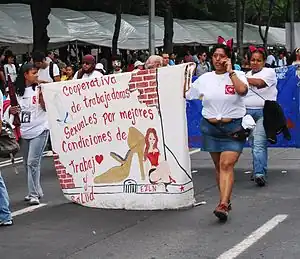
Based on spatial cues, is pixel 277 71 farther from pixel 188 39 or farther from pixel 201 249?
pixel 188 39

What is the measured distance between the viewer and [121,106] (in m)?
8.42

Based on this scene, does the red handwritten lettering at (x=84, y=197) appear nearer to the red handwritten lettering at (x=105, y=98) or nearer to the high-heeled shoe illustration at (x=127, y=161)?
the high-heeled shoe illustration at (x=127, y=161)

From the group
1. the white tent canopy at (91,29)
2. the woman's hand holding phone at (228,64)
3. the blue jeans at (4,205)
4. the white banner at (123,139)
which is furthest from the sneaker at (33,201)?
the white tent canopy at (91,29)

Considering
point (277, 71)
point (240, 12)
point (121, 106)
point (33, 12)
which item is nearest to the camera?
point (121, 106)

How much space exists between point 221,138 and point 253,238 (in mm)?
1175

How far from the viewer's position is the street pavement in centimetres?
652

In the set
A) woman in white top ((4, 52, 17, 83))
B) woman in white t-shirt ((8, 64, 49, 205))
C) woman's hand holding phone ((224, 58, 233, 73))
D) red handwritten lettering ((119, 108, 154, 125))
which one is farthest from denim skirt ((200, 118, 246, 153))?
woman in white top ((4, 52, 17, 83))

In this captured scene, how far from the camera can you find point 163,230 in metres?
Answer: 7.35

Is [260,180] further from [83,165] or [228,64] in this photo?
[228,64]

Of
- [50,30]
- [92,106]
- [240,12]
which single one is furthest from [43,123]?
[240,12]

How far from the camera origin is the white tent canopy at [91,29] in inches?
1044

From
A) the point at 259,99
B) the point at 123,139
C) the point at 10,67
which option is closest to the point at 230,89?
the point at 123,139

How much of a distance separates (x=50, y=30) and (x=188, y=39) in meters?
12.4

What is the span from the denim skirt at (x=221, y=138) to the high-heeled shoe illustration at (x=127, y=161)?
0.90 meters
